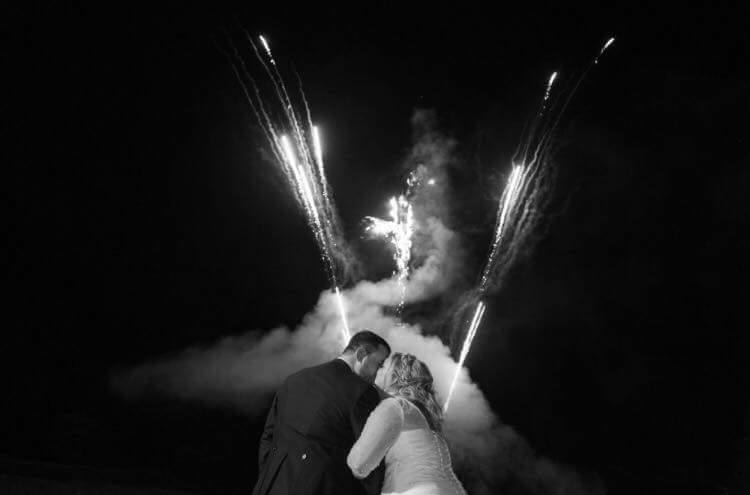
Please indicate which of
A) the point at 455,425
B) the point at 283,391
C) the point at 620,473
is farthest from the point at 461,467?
the point at 283,391

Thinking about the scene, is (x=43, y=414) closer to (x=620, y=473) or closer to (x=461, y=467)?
(x=461, y=467)

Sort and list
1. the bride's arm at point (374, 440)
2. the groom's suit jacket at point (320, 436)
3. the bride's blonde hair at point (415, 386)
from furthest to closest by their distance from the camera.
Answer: the bride's blonde hair at point (415, 386) → the groom's suit jacket at point (320, 436) → the bride's arm at point (374, 440)

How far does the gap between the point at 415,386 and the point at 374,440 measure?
23.1 inches

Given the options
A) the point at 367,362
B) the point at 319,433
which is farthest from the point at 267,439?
the point at 367,362

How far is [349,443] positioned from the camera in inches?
77.6

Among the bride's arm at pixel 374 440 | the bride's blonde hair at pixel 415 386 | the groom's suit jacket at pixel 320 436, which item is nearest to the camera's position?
the bride's arm at pixel 374 440

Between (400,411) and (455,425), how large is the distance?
48.8 feet

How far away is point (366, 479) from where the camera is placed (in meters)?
1.87

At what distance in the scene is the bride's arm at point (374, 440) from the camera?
1754 millimetres

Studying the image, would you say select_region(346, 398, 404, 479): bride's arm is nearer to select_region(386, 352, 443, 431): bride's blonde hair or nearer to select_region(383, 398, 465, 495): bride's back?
select_region(383, 398, 465, 495): bride's back

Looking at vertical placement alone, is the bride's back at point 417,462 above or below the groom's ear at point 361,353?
below

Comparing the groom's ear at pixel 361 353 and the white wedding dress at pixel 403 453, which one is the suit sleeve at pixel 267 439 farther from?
the white wedding dress at pixel 403 453

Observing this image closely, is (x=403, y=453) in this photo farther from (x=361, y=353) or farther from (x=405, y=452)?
(x=361, y=353)

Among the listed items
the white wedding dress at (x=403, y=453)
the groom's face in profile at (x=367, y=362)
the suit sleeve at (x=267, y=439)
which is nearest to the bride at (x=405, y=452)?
the white wedding dress at (x=403, y=453)
